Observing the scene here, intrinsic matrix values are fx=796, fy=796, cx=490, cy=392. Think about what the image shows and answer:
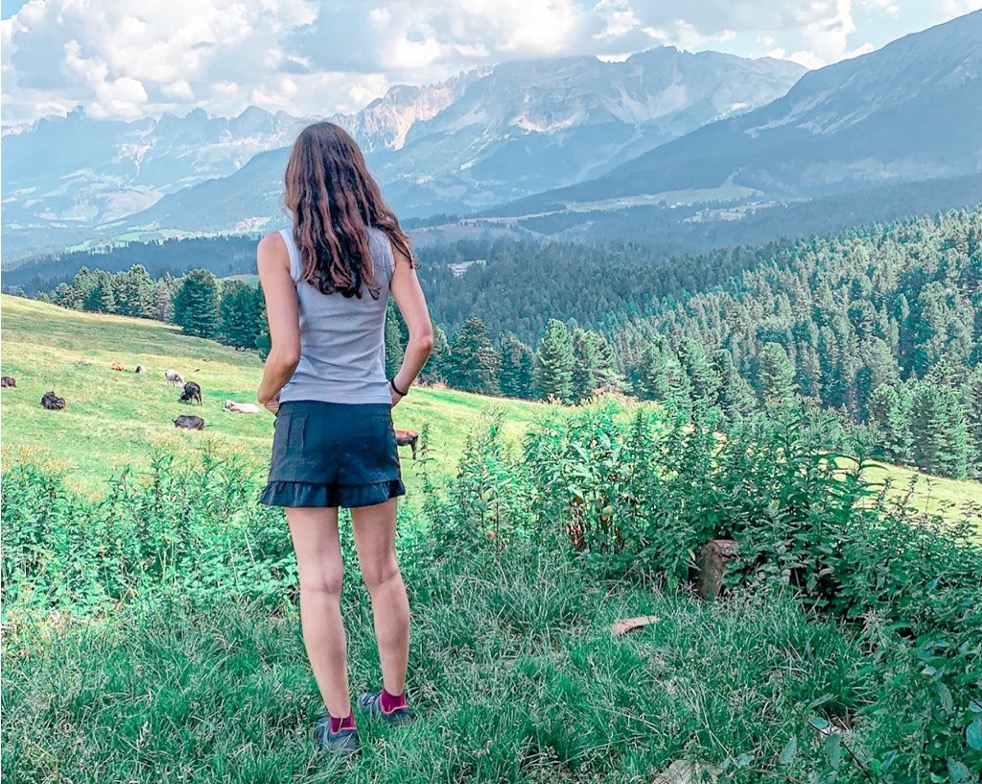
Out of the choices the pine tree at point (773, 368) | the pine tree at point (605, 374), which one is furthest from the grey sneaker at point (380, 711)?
the pine tree at point (773, 368)

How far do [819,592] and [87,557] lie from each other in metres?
3.86

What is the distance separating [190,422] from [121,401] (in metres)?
1.17

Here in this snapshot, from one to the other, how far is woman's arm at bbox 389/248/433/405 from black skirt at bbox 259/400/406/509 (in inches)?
6.7

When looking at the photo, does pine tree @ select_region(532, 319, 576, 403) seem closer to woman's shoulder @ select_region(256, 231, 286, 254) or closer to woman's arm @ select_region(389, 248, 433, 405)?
woman's arm @ select_region(389, 248, 433, 405)

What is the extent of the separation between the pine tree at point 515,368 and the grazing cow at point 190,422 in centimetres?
1668

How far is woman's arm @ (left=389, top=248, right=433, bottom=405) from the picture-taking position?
2.26m

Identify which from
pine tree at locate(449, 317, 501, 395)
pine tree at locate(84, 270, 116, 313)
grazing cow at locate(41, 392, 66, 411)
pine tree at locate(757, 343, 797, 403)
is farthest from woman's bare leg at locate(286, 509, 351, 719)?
pine tree at locate(757, 343, 797, 403)

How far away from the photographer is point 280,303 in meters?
2.09

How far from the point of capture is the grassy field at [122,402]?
30.3 ft

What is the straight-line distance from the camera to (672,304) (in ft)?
293

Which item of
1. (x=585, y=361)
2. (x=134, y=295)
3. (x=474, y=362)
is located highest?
(x=134, y=295)

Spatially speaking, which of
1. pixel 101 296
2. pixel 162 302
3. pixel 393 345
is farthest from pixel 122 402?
pixel 101 296

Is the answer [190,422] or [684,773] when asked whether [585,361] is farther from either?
[684,773]

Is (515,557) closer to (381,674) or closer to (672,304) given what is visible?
(381,674)
